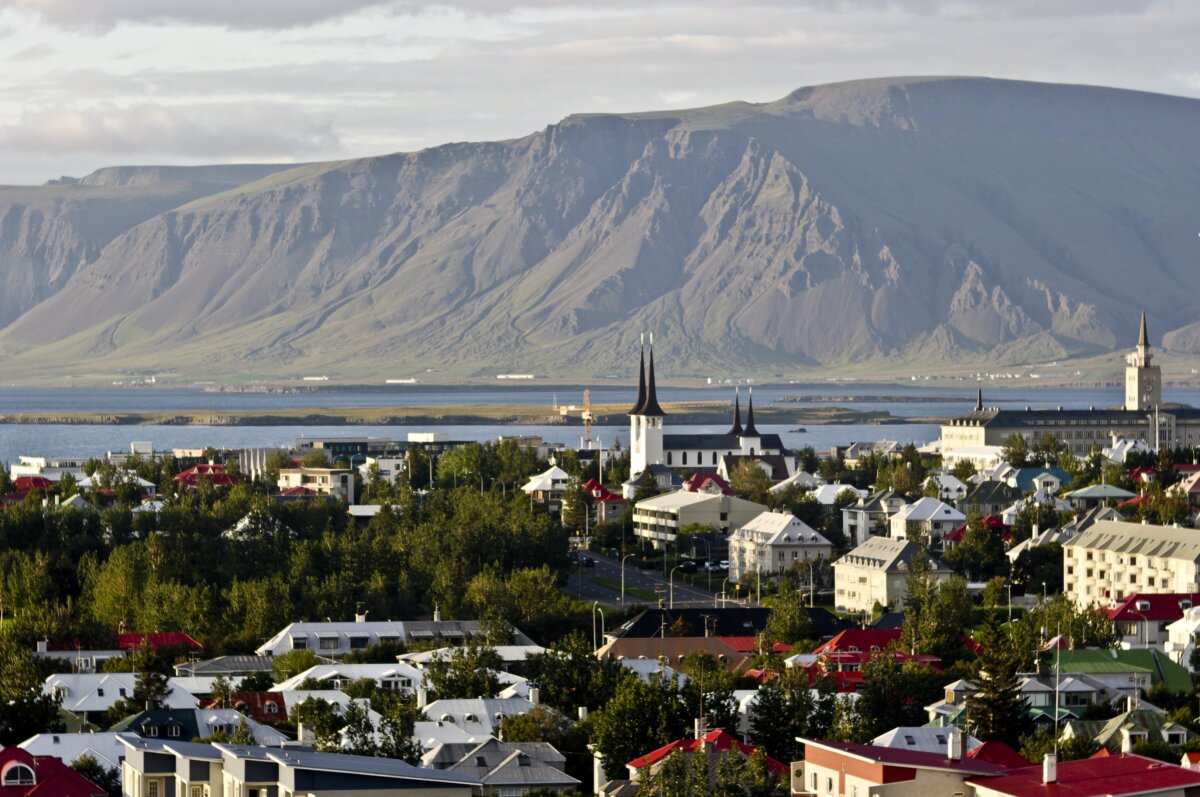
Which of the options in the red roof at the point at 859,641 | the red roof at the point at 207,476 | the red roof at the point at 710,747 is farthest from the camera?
the red roof at the point at 207,476

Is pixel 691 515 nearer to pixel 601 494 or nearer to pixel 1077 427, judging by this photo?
pixel 601 494

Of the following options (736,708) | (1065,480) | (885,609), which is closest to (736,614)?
(885,609)

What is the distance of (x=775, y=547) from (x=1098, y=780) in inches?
2501

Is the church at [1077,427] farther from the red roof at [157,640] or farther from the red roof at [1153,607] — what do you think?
the red roof at [157,640]

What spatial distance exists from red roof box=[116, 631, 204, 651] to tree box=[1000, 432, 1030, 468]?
7655cm

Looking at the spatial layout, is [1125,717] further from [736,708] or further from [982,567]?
[982,567]

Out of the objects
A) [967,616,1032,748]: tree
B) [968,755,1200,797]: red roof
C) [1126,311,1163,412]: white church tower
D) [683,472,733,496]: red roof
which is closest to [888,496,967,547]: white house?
[683,472,733,496]: red roof

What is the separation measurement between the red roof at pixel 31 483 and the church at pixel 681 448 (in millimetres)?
32202

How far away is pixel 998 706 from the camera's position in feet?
176

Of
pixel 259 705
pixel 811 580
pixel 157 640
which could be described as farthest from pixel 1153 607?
pixel 259 705

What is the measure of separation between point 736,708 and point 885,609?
1377 inches

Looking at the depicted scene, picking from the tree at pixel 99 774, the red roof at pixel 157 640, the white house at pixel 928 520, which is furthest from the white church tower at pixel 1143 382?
the tree at pixel 99 774

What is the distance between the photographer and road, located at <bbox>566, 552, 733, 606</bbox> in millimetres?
91125

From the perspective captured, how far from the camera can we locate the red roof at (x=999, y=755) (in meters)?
45.4
